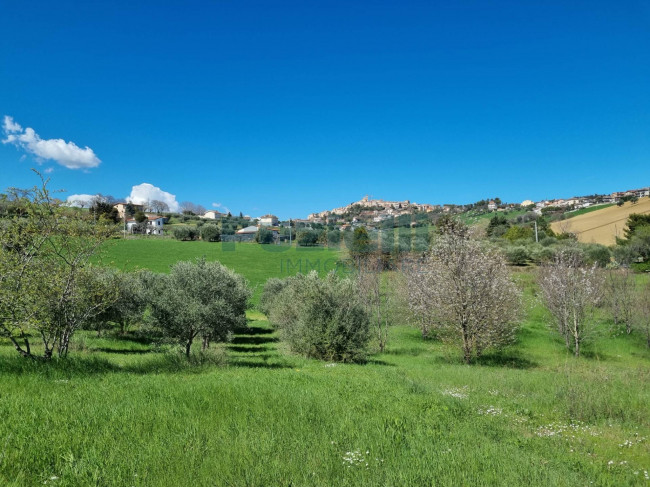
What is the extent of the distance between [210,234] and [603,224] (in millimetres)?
99520

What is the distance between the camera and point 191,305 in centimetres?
1697

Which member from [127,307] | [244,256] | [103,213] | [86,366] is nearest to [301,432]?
[86,366]

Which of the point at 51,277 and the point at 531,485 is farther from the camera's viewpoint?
the point at 51,277

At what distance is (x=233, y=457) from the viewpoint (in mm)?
4629

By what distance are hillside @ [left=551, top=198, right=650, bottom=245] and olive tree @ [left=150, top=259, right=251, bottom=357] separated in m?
74.7

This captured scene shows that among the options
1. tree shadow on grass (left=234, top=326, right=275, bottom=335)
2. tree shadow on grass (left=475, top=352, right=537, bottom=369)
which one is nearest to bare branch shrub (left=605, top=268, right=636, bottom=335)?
tree shadow on grass (left=475, top=352, right=537, bottom=369)

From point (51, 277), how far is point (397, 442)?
10.4 metres

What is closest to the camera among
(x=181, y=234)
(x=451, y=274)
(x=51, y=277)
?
(x=51, y=277)

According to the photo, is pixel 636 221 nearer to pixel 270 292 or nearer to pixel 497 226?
pixel 497 226

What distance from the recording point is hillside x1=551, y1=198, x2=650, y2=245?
72.7 m

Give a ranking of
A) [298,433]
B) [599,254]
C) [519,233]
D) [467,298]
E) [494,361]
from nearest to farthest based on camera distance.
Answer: [298,433] → [467,298] → [494,361] → [599,254] → [519,233]

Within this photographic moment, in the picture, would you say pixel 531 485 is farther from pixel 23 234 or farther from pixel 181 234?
pixel 181 234

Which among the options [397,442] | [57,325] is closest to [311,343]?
[57,325]

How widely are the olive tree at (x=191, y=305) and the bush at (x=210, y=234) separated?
9205 centimetres
